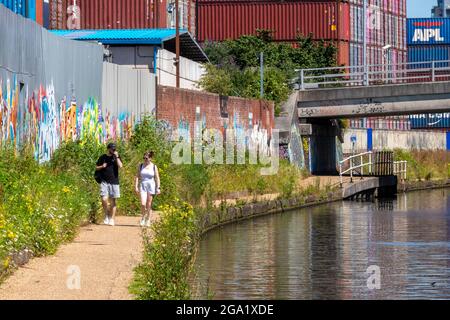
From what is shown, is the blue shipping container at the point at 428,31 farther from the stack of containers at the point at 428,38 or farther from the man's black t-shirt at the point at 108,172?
the man's black t-shirt at the point at 108,172

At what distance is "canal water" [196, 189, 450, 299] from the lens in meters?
16.9

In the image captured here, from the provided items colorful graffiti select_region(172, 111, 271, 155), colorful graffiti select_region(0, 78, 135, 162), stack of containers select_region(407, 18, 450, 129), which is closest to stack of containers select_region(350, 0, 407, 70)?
stack of containers select_region(407, 18, 450, 129)

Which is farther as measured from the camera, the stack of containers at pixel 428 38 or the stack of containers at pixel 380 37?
the stack of containers at pixel 428 38

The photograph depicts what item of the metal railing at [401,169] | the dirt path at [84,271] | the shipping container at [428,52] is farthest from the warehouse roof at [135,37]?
the shipping container at [428,52]

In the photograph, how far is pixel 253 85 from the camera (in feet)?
170

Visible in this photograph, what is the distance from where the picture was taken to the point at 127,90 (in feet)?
113

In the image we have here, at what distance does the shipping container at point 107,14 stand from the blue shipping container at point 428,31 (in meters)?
46.5

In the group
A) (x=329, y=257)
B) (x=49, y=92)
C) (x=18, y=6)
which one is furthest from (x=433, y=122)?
(x=329, y=257)

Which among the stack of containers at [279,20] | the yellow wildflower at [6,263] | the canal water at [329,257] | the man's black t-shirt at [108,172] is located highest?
the stack of containers at [279,20]

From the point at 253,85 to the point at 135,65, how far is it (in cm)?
523

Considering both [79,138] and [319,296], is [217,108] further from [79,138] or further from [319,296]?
[319,296]

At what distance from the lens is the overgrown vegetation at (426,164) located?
5722 centimetres
